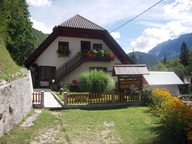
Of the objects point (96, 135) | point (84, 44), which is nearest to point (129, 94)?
point (96, 135)

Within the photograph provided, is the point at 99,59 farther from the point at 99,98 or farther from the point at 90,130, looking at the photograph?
the point at 90,130

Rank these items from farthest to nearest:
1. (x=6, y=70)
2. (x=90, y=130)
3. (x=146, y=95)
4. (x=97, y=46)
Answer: (x=97, y=46) < (x=146, y=95) < (x=6, y=70) < (x=90, y=130)

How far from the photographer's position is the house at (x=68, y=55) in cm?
1967

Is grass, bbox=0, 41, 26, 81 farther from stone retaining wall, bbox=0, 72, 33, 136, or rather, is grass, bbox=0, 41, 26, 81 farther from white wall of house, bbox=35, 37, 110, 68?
white wall of house, bbox=35, 37, 110, 68

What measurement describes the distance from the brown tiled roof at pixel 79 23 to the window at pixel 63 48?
200cm

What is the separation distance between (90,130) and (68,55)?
46.2 feet

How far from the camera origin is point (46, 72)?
20391 millimetres

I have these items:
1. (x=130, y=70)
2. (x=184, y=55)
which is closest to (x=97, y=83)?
(x=130, y=70)

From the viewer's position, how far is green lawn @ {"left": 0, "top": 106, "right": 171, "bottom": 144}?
5.77 m

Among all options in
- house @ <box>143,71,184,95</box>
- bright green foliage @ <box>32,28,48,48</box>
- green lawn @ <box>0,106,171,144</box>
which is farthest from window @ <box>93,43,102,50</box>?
green lawn @ <box>0,106,171,144</box>

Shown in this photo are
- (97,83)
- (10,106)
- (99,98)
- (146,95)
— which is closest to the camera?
(10,106)

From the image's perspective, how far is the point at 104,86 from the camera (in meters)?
13.3

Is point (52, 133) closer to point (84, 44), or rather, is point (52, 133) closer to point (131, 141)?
point (131, 141)

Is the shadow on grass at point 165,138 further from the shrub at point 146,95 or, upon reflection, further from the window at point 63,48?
the window at point 63,48
